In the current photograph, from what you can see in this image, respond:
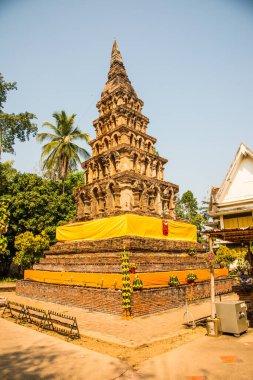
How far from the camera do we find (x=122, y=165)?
22.1 meters

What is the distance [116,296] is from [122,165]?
1243cm

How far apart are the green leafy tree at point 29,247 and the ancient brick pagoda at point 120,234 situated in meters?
1.16

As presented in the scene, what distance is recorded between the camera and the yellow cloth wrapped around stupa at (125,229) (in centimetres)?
1752

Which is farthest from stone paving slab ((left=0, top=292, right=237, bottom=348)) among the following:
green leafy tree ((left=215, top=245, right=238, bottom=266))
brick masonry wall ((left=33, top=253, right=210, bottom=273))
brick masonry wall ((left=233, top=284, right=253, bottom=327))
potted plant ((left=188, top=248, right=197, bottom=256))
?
potted plant ((left=188, top=248, right=197, bottom=256))

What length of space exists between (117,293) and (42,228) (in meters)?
16.5

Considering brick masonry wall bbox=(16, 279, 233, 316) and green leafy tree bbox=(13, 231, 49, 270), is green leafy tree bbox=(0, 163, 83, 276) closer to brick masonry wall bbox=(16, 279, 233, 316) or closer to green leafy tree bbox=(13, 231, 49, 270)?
green leafy tree bbox=(13, 231, 49, 270)

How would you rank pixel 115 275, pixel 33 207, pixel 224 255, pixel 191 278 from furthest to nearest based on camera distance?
pixel 33 207, pixel 191 278, pixel 115 275, pixel 224 255

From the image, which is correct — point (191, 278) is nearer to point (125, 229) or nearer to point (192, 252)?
point (125, 229)

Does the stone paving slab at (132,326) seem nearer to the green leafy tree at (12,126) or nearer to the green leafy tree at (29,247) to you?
the green leafy tree at (29,247)

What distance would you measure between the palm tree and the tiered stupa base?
48.5 feet

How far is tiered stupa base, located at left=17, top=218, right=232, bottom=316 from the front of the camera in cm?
1194

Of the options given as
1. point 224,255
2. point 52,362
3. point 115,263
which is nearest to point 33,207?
point 115,263

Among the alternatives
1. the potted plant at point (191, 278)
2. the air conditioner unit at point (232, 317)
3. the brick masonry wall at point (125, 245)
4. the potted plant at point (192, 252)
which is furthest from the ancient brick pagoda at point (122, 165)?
the air conditioner unit at point (232, 317)

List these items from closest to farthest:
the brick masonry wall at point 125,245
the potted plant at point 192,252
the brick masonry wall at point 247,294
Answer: the brick masonry wall at point 247,294
the brick masonry wall at point 125,245
the potted plant at point 192,252
